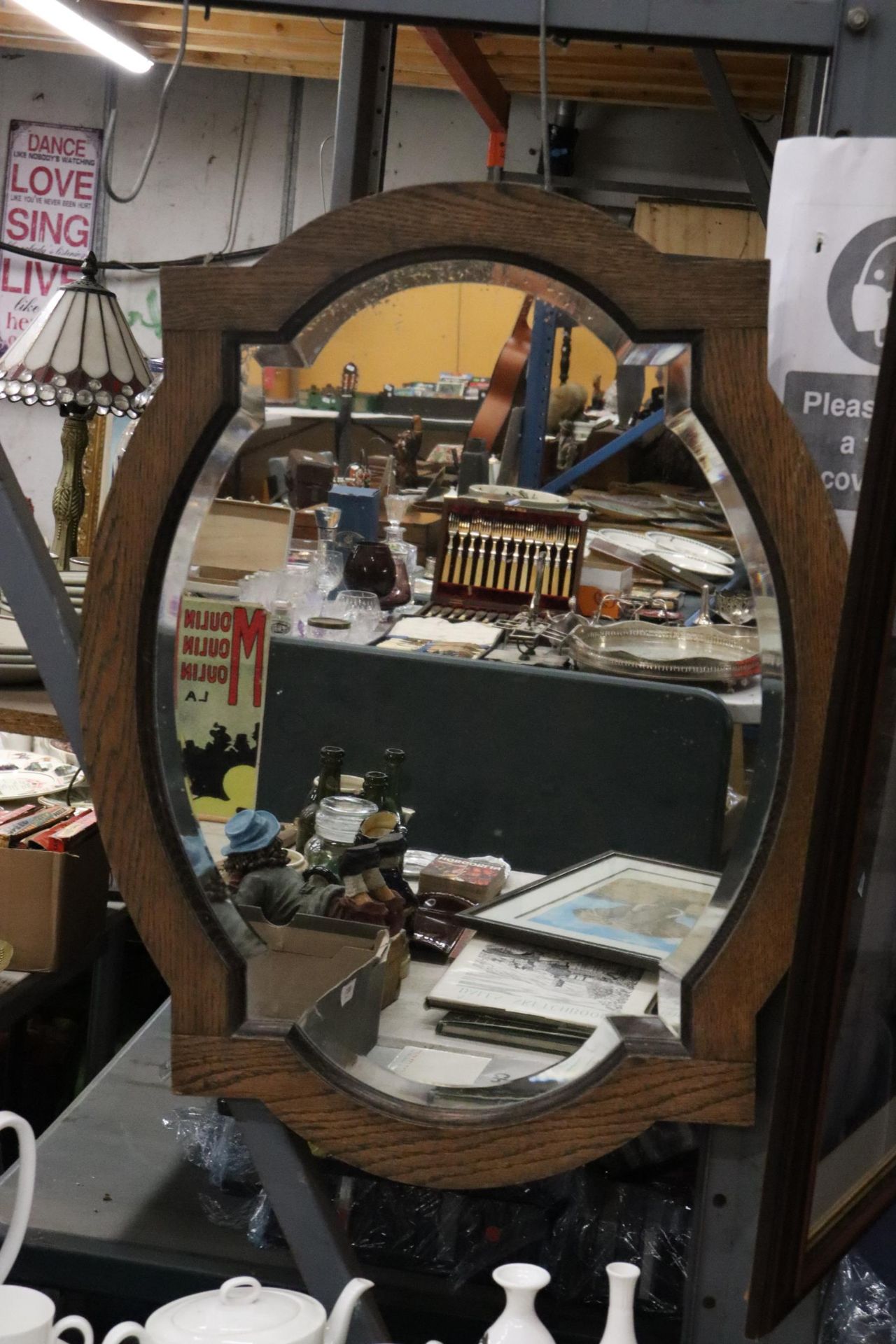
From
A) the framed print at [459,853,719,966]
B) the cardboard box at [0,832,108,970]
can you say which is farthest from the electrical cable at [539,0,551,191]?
the cardboard box at [0,832,108,970]

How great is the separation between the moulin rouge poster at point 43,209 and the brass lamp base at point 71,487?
4949 mm

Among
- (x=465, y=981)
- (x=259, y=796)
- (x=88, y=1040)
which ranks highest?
(x=259, y=796)

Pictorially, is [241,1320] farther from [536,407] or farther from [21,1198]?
[536,407]

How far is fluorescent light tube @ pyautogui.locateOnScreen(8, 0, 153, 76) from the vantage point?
3168mm

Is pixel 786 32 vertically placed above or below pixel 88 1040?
above

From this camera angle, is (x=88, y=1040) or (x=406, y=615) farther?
(x=406, y=615)

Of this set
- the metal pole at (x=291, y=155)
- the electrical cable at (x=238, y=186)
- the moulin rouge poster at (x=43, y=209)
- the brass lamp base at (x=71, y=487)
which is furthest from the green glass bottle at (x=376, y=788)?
the moulin rouge poster at (x=43, y=209)

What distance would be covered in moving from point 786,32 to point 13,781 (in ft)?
5.40

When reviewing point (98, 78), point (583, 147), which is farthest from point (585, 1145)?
point (98, 78)

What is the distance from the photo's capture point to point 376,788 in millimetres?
1394

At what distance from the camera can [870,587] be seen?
1.99 ft

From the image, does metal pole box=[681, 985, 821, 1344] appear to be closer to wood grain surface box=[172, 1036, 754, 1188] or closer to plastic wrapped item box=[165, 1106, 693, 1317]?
wood grain surface box=[172, 1036, 754, 1188]

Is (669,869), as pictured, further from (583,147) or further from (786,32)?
(583,147)

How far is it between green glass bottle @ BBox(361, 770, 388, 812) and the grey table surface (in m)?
0.34
